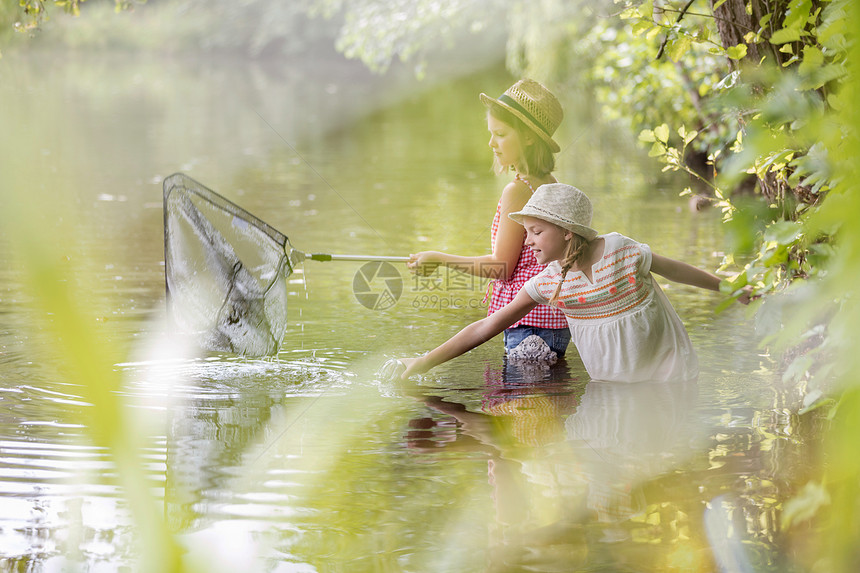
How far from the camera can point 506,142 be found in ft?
15.2

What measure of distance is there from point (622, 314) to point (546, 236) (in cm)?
48

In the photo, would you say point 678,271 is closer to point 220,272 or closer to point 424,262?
point 424,262

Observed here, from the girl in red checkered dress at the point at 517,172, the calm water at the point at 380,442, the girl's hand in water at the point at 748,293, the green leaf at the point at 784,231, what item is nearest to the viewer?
the green leaf at the point at 784,231

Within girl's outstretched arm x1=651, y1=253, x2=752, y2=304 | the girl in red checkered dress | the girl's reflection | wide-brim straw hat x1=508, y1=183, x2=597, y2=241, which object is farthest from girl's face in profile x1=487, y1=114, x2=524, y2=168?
the girl's reflection

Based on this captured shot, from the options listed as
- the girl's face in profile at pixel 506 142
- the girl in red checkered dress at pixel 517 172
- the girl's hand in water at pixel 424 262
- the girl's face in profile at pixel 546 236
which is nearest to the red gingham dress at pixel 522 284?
the girl in red checkered dress at pixel 517 172

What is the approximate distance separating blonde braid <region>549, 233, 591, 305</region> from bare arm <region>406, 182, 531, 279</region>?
0.55 metres

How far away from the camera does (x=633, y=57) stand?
11.0 metres

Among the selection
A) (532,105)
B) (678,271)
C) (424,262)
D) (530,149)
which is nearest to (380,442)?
(424,262)

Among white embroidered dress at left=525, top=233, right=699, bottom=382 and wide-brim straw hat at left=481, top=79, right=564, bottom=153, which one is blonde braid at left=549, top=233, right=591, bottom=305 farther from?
wide-brim straw hat at left=481, top=79, right=564, bottom=153

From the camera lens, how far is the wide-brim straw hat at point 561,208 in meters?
3.89

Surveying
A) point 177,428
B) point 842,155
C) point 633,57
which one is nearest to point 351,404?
point 177,428

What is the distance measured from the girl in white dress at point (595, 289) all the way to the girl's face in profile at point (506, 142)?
0.56m

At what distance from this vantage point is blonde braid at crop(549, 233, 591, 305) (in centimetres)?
402

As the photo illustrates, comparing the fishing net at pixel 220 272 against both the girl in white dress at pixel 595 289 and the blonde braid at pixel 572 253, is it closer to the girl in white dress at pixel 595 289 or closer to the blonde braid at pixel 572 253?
the girl in white dress at pixel 595 289
